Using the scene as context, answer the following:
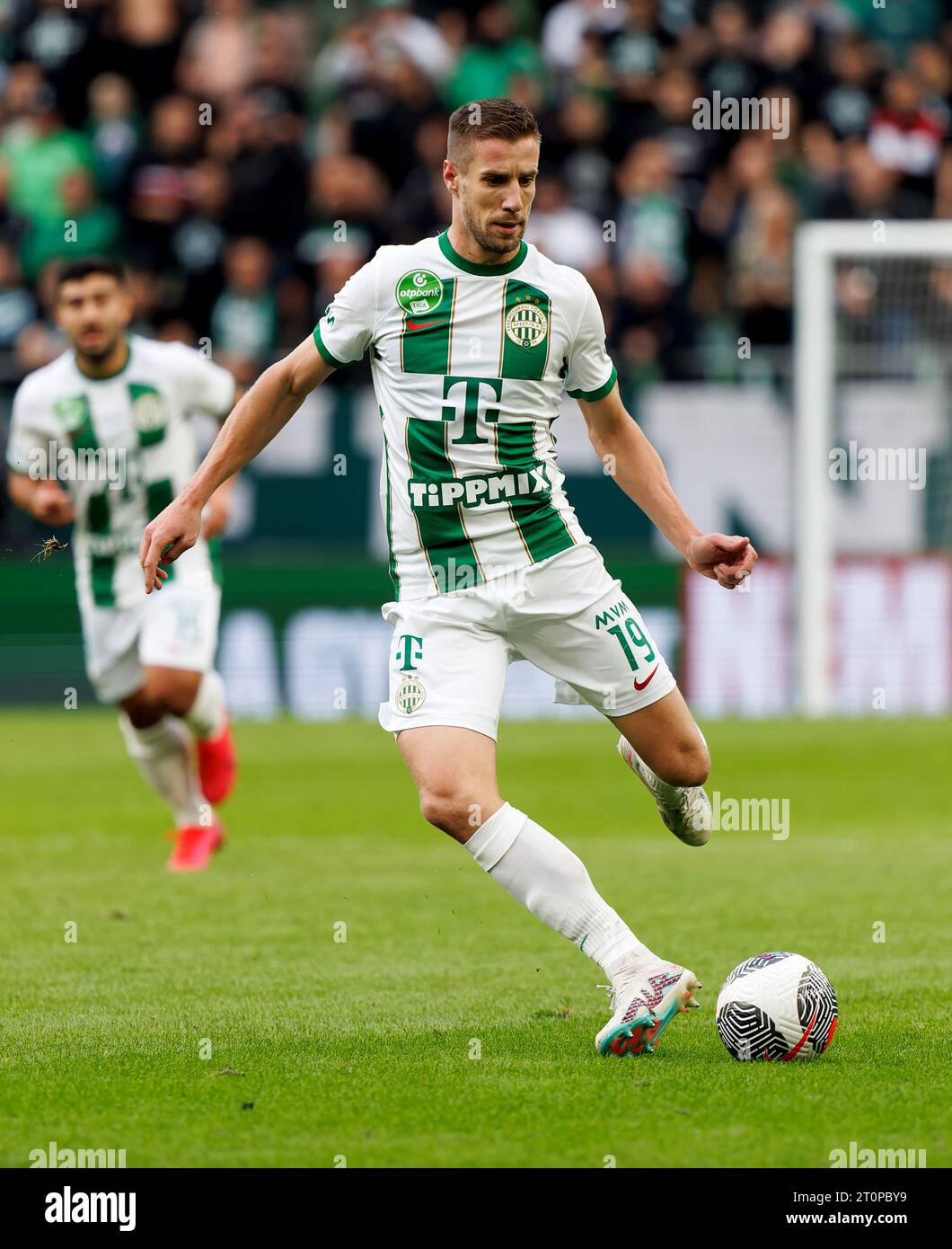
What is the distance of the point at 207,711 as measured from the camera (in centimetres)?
1021

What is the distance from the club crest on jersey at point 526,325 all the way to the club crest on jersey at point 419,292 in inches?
8.7

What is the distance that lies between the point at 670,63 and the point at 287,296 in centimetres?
435

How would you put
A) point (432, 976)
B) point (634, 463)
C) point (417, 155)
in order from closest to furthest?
point (634, 463) → point (432, 976) → point (417, 155)

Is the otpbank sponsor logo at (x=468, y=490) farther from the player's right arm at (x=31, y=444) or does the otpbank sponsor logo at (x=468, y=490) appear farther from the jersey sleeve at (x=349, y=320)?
the player's right arm at (x=31, y=444)

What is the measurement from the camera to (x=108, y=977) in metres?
7.05

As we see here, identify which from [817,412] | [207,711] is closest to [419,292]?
[207,711]

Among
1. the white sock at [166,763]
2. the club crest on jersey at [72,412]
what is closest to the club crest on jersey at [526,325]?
the club crest on jersey at [72,412]

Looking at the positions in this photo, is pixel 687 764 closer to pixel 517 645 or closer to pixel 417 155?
pixel 517 645

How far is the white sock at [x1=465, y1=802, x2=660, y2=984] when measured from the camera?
5.72m

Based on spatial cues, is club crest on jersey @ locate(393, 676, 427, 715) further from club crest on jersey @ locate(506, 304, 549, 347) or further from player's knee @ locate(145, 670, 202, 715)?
player's knee @ locate(145, 670, 202, 715)

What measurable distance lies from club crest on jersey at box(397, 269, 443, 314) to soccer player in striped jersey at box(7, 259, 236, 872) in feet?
12.5

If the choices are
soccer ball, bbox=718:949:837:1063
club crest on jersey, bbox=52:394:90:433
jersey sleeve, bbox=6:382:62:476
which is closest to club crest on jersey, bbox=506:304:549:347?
soccer ball, bbox=718:949:837:1063

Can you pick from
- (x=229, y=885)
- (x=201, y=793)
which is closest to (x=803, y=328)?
(x=201, y=793)

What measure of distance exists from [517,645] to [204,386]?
167 inches
